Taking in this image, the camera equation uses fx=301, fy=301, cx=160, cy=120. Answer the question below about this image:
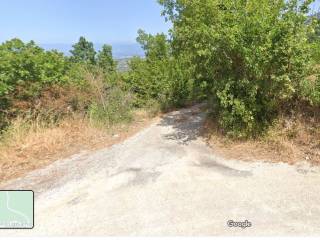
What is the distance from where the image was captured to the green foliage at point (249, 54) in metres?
5.15

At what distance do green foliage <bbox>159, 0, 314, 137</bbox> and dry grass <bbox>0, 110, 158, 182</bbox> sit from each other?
280 cm

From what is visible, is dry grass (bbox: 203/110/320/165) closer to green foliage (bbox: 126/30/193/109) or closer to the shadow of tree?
the shadow of tree

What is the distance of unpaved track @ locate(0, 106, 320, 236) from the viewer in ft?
11.8

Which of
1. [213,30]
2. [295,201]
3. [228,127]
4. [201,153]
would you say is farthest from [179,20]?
[295,201]

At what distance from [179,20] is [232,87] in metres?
3.15

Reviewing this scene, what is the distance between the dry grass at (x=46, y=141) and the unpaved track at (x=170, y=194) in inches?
16.8

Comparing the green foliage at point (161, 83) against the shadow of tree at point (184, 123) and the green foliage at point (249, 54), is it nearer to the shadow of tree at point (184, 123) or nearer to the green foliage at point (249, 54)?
the shadow of tree at point (184, 123)

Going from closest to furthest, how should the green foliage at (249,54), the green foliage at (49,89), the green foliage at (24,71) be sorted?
the green foliage at (249,54) → the green foliage at (24,71) → the green foliage at (49,89)

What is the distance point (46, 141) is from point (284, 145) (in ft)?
16.3

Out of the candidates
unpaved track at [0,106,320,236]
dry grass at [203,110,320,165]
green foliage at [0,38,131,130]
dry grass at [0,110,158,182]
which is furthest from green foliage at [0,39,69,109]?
dry grass at [203,110,320,165]

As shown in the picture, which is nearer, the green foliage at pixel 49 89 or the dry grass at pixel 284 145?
the dry grass at pixel 284 145

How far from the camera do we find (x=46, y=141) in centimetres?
674

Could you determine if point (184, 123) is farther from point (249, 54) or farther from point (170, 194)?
Result: point (170, 194)

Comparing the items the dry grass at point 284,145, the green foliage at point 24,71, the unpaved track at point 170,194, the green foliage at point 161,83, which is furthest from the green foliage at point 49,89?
the dry grass at point 284,145
